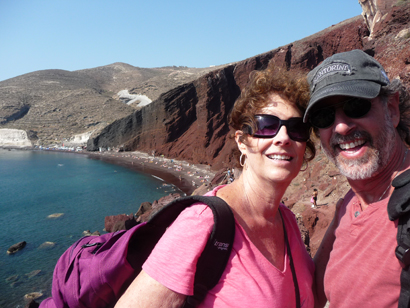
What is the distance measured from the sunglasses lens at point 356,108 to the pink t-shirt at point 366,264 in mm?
535

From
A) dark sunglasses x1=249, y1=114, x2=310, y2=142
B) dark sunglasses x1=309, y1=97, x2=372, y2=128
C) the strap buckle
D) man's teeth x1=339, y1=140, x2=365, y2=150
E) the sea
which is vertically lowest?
the sea

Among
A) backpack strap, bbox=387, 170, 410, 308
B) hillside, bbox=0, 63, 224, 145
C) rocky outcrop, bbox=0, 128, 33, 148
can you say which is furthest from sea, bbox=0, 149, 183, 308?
hillside, bbox=0, 63, 224, 145

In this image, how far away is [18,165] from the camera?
50.6 meters

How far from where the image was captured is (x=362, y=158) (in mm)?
1734

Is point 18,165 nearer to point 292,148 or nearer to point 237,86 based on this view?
point 237,86

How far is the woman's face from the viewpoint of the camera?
5.50ft

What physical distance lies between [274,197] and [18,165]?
59.6 m

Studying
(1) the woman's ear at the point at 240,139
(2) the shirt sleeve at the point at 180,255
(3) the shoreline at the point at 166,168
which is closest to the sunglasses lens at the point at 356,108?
(1) the woman's ear at the point at 240,139

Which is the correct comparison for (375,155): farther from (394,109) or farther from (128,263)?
(128,263)

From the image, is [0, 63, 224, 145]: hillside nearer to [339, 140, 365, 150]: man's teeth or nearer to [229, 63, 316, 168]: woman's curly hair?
[229, 63, 316, 168]: woman's curly hair

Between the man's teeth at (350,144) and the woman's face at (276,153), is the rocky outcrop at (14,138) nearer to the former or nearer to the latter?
the woman's face at (276,153)

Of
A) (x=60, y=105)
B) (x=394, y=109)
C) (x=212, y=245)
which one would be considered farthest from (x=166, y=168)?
(x=60, y=105)

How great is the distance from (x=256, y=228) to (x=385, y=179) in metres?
0.87

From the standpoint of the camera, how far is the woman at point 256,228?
125 cm
